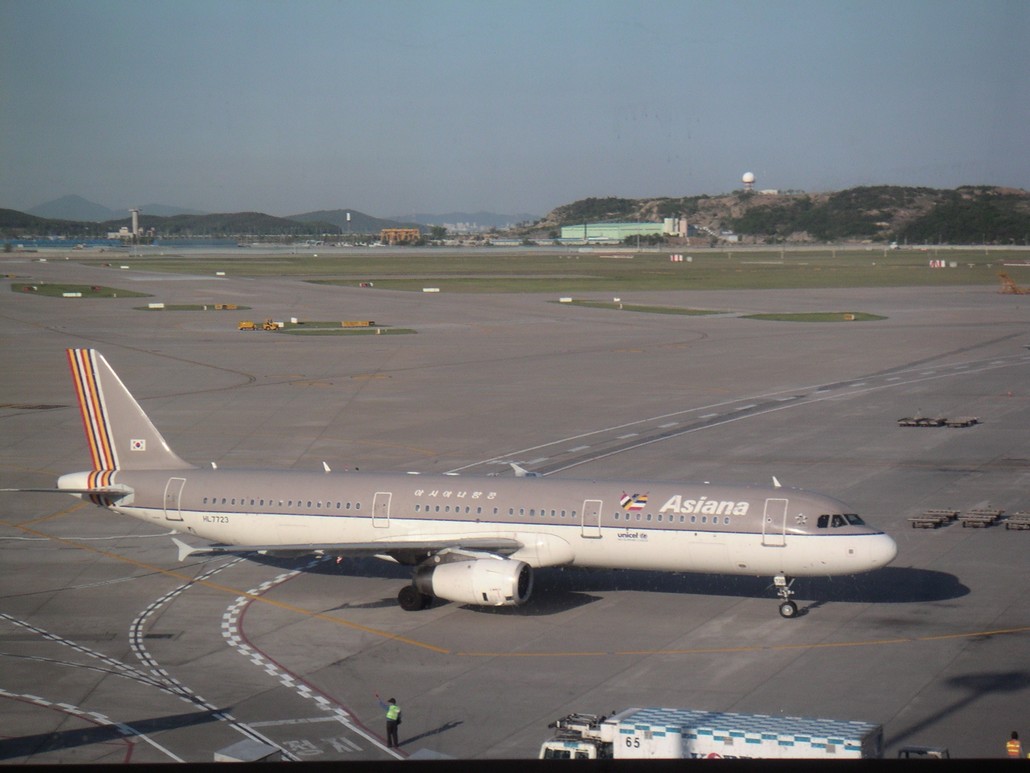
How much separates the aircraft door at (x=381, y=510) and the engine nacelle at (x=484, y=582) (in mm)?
2590

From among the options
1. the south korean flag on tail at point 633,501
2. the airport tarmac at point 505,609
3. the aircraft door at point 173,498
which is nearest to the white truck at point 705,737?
the airport tarmac at point 505,609

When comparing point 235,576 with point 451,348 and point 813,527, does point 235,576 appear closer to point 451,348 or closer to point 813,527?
point 813,527

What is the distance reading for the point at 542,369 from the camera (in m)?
79.6

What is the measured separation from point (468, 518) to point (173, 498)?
9.00 metres

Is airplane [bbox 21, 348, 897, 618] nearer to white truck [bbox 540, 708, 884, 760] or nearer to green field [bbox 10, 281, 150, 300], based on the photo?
white truck [bbox 540, 708, 884, 760]

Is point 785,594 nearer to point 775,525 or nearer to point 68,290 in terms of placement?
point 775,525

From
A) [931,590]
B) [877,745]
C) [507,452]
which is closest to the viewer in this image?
[877,745]

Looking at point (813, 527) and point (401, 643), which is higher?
point (813, 527)

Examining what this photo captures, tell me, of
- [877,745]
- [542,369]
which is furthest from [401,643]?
[542,369]

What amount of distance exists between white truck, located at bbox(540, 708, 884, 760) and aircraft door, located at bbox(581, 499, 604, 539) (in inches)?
384

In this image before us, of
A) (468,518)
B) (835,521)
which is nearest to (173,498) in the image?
(468,518)

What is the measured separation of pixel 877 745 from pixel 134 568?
24.3 m

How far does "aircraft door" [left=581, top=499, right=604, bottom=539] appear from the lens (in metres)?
29.5

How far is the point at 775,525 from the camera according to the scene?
2838 centimetres
